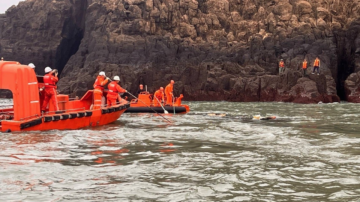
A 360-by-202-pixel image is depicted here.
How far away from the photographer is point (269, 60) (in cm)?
5009

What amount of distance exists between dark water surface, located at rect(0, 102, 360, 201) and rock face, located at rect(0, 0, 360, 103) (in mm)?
32147

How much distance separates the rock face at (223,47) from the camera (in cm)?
4688

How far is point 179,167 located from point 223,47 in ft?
157

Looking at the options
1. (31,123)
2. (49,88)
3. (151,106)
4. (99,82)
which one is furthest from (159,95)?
(31,123)

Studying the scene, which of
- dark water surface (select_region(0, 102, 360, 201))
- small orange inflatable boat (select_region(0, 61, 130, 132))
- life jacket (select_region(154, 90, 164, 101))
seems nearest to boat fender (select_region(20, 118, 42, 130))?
small orange inflatable boat (select_region(0, 61, 130, 132))

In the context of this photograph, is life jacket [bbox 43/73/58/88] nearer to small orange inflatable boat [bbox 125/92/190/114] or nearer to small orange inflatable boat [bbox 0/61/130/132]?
small orange inflatable boat [bbox 0/61/130/132]

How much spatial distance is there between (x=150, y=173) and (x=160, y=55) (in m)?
49.1

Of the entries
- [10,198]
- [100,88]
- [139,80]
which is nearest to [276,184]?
[10,198]

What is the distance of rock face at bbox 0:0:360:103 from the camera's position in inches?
1845

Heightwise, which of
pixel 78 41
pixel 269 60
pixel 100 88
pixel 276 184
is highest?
pixel 78 41

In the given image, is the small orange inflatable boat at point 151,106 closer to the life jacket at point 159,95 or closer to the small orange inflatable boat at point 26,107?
the life jacket at point 159,95

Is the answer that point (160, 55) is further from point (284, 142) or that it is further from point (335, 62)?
point (284, 142)

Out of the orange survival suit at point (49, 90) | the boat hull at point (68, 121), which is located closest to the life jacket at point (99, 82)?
the boat hull at point (68, 121)

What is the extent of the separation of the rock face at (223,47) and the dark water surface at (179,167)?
32147 millimetres
